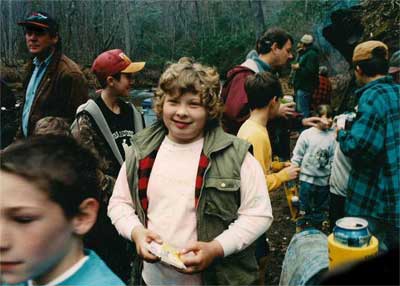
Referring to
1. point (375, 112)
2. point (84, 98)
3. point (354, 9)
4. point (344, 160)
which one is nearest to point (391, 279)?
point (375, 112)

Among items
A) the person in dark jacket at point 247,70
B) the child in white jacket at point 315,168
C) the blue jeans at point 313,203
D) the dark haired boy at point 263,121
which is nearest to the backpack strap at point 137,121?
the person in dark jacket at point 247,70

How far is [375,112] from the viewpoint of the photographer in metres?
2.62

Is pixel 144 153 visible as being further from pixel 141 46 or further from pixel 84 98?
pixel 141 46

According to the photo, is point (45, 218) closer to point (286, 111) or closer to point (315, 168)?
point (286, 111)

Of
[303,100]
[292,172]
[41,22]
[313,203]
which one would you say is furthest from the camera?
[303,100]

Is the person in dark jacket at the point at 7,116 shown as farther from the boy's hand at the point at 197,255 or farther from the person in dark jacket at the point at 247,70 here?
the boy's hand at the point at 197,255

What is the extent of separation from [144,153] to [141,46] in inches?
166

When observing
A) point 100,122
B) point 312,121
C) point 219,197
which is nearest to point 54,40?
point 100,122

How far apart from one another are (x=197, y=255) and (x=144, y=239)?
186mm

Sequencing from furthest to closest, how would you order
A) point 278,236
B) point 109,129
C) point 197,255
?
1. point 278,236
2. point 109,129
3. point 197,255

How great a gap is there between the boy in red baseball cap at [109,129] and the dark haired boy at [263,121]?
0.56m

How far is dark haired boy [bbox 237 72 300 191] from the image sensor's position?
2.42 metres

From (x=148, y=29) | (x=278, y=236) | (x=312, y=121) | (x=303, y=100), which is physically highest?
(x=148, y=29)

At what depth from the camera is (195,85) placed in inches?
76.1
